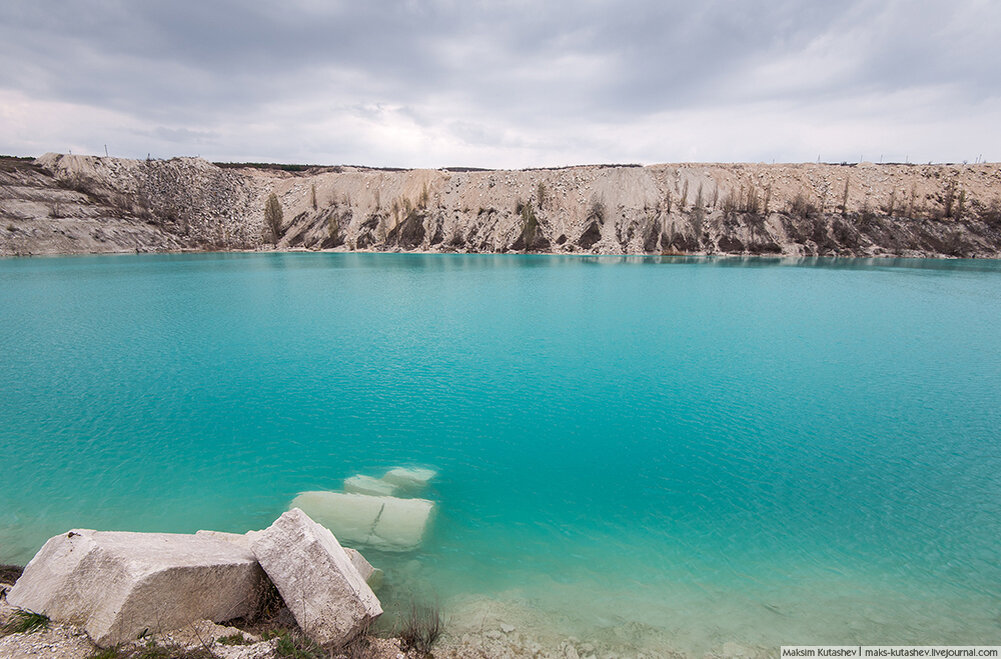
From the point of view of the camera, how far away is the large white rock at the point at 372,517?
28.1 feet

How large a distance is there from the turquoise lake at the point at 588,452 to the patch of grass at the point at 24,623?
370 cm

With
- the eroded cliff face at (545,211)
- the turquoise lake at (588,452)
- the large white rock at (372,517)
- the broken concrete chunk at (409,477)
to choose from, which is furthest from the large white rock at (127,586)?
the eroded cliff face at (545,211)

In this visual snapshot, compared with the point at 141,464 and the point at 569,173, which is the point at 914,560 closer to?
the point at 141,464

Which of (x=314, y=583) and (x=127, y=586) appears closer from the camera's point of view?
(x=127, y=586)

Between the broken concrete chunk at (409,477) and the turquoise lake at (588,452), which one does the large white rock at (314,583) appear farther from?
the broken concrete chunk at (409,477)

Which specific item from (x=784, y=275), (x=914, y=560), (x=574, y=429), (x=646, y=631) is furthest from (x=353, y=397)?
(x=784, y=275)

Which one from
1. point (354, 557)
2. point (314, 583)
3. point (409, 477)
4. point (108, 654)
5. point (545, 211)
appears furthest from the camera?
point (545, 211)

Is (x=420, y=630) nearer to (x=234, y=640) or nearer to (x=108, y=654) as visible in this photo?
(x=234, y=640)

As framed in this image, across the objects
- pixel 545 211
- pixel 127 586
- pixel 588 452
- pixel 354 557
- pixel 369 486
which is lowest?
pixel 369 486

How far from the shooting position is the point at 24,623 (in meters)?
5.13

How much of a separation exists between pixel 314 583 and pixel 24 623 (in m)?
2.97

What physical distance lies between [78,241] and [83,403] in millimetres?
82276

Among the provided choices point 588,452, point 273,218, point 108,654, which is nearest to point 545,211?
point 273,218

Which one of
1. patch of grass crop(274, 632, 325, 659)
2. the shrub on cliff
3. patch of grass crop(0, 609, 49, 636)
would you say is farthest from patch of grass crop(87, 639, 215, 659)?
the shrub on cliff
